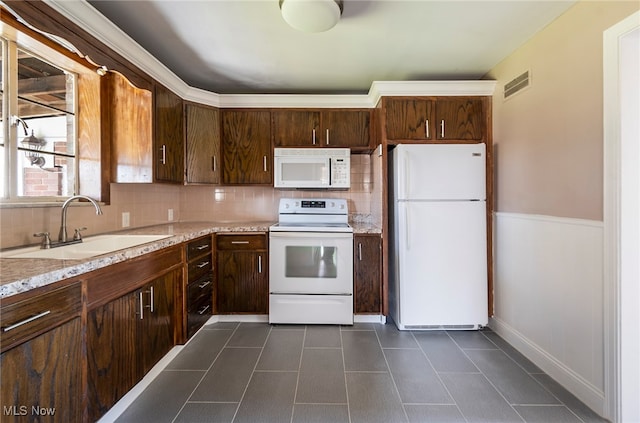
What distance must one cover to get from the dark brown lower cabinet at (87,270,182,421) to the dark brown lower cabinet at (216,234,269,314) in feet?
2.30

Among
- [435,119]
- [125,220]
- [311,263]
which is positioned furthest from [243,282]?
[435,119]

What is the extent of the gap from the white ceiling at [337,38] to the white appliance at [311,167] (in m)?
0.70

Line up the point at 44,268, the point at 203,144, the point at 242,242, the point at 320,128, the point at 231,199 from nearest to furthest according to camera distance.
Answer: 1. the point at 44,268
2. the point at 242,242
3. the point at 203,144
4. the point at 320,128
5. the point at 231,199

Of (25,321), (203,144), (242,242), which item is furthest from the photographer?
(203,144)

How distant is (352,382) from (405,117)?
2.17m

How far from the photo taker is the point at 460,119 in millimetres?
2564

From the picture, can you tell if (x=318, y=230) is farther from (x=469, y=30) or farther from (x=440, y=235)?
(x=469, y=30)

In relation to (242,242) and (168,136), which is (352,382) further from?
(168,136)

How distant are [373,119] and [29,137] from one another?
8.82 feet

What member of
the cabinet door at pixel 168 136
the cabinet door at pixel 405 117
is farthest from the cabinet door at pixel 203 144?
the cabinet door at pixel 405 117

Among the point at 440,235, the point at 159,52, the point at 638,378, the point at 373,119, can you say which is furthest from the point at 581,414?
the point at 159,52

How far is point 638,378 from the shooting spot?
1451 mm

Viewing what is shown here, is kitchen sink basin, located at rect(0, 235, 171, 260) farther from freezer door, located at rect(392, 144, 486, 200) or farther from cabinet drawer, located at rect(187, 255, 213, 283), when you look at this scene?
freezer door, located at rect(392, 144, 486, 200)

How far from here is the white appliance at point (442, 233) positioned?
2451 mm
